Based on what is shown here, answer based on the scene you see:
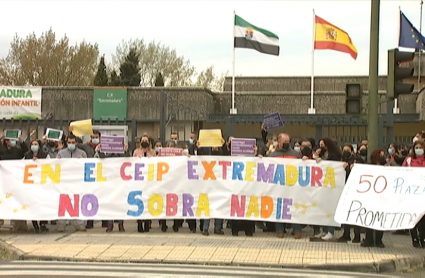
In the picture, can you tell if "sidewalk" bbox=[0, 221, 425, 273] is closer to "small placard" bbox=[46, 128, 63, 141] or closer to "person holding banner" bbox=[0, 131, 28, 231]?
"person holding banner" bbox=[0, 131, 28, 231]

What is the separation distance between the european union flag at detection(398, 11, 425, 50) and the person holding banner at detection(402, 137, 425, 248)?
11.9 metres

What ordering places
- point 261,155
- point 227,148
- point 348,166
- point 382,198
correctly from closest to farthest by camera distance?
point 382,198, point 348,166, point 261,155, point 227,148

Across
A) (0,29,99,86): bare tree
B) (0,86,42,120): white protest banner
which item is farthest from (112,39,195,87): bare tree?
(0,86,42,120): white protest banner

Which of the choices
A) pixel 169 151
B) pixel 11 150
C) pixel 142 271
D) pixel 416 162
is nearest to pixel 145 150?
pixel 169 151

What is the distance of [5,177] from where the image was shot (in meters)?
11.6

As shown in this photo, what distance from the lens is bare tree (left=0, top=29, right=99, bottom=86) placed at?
38.1 m

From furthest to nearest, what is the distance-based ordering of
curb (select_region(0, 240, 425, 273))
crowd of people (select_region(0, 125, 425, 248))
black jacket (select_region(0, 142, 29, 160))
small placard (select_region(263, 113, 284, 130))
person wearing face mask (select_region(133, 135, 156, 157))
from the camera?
small placard (select_region(263, 113, 284, 130)) < black jacket (select_region(0, 142, 29, 160)) < person wearing face mask (select_region(133, 135, 156, 157)) < crowd of people (select_region(0, 125, 425, 248)) < curb (select_region(0, 240, 425, 273))

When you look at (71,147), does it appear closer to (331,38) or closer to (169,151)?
(169,151)

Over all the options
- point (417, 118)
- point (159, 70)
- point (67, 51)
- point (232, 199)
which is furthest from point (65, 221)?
point (159, 70)

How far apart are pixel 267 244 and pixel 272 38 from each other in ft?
53.6

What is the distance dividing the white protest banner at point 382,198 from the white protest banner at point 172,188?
0.87 m

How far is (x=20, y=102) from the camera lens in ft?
76.0

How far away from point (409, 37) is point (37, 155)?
48.4 ft

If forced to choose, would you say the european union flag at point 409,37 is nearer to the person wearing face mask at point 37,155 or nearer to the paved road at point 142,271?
the person wearing face mask at point 37,155
